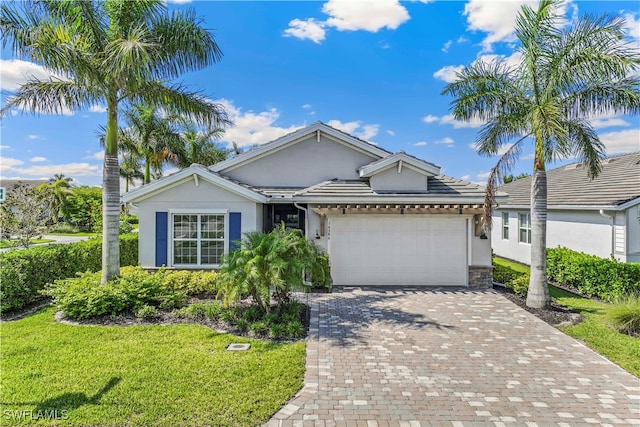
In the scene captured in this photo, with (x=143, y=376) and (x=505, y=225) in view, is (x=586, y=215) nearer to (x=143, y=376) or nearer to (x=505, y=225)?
(x=505, y=225)

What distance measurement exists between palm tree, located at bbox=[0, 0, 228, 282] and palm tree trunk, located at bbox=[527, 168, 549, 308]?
41.8 feet

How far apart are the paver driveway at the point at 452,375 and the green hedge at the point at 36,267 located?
9692 millimetres

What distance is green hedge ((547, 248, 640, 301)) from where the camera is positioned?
12141 millimetres

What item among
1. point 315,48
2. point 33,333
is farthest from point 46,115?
point 315,48

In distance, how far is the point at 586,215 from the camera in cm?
1702

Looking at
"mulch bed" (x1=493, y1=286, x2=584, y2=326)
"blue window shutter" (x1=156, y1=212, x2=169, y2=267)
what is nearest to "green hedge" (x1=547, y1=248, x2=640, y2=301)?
"mulch bed" (x1=493, y1=286, x2=584, y2=326)

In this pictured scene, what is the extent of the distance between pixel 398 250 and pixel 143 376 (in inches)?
418

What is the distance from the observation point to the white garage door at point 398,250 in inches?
565

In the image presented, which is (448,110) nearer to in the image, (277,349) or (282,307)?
(282,307)

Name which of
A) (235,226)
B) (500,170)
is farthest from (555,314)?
(235,226)

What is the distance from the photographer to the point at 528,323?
1004 centimetres

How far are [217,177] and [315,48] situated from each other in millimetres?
10376

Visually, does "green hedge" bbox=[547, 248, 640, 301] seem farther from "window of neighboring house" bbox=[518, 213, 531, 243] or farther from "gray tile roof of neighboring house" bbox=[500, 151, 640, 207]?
"window of neighboring house" bbox=[518, 213, 531, 243]

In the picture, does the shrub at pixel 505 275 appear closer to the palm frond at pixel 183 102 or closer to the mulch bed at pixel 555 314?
the mulch bed at pixel 555 314
